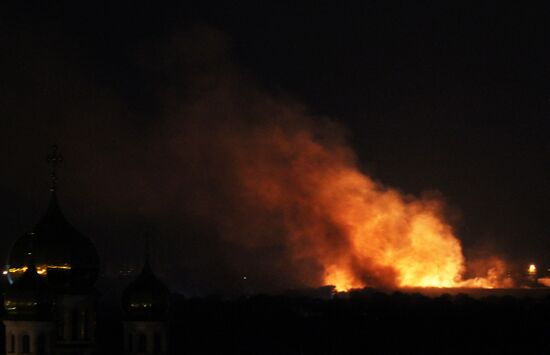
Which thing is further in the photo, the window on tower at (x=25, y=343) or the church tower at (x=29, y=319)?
the window on tower at (x=25, y=343)

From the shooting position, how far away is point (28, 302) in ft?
189

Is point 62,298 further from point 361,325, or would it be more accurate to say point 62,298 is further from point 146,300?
point 361,325

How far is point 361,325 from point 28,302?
4985cm

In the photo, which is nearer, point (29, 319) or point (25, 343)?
point (29, 319)

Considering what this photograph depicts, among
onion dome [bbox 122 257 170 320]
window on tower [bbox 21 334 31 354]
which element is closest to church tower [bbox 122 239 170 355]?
onion dome [bbox 122 257 170 320]

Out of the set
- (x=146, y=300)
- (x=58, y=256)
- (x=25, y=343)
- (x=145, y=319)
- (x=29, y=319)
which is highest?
(x=58, y=256)

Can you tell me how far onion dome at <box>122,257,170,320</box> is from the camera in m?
61.8

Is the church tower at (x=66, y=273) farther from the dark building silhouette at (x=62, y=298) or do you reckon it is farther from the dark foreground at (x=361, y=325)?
the dark foreground at (x=361, y=325)

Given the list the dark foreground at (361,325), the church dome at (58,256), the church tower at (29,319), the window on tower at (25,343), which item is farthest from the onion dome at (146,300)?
the dark foreground at (361,325)

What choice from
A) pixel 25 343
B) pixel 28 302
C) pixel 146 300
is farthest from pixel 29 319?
pixel 146 300

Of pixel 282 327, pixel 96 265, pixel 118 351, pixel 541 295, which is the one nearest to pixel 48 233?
pixel 96 265

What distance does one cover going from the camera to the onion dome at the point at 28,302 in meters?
57.4

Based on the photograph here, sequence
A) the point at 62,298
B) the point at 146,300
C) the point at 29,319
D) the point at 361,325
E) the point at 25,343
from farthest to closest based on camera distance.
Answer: the point at 361,325
the point at 146,300
the point at 62,298
the point at 25,343
the point at 29,319

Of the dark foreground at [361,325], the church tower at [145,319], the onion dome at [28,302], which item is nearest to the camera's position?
the onion dome at [28,302]
